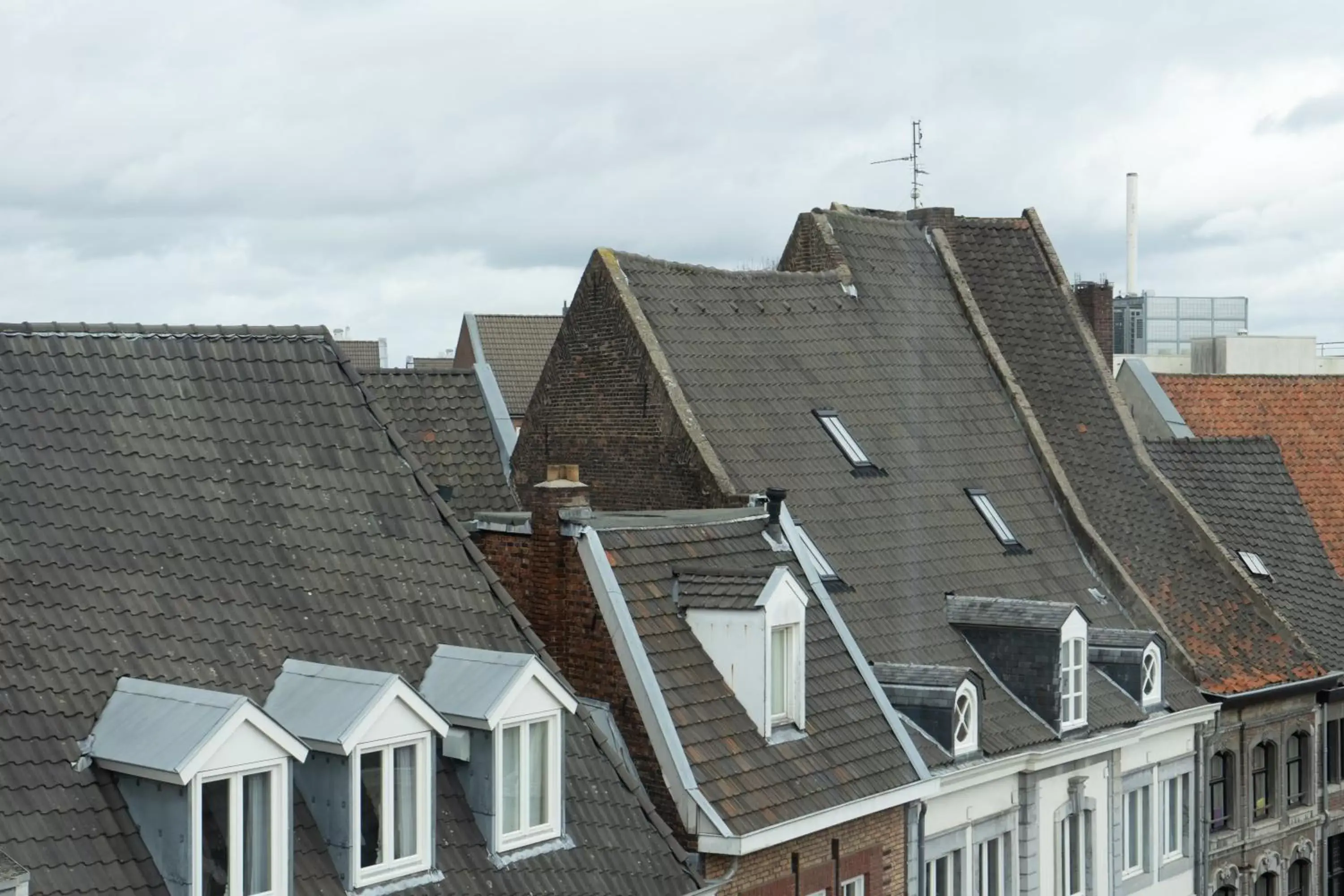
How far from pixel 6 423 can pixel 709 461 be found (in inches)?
429

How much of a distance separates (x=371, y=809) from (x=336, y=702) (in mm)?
910

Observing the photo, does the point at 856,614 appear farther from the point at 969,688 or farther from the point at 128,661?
the point at 128,661

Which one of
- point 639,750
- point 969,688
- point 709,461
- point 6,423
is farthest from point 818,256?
point 6,423

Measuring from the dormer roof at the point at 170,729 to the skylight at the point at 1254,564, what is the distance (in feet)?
71.3

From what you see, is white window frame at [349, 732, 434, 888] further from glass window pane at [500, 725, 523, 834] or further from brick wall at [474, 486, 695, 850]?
brick wall at [474, 486, 695, 850]

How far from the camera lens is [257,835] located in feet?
40.4

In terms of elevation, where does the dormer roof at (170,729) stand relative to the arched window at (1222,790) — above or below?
above

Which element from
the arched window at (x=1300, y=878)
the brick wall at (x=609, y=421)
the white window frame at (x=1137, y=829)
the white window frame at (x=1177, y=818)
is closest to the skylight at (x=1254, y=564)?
the white window frame at (x=1177, y=818)

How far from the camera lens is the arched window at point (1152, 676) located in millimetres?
25234

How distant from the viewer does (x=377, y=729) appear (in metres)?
13.1

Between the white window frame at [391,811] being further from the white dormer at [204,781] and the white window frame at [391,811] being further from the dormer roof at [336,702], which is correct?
the white dormer at [204,781]

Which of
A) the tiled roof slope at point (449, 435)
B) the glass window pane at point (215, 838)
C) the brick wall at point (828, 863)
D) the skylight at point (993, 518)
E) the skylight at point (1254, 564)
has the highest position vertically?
the tiled roof slope at point (449, 435)

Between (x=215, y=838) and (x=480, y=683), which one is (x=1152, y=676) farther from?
(x=215, y=838)

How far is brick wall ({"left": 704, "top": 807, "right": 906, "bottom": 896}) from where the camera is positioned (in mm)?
17312
